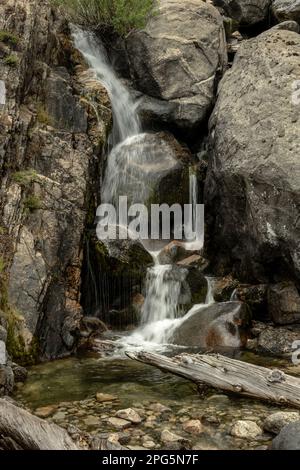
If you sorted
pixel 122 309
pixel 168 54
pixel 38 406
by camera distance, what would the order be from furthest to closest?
pixel 168 54, pixel 122 309, pixel 38 406

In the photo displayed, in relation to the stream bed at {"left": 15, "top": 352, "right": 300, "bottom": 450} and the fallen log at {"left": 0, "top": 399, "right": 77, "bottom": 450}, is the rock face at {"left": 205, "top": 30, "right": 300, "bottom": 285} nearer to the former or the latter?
the stream bed at {"left": 15, "top": 352, "right": 300, "bottom": 450}

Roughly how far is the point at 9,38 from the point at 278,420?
12.6 m

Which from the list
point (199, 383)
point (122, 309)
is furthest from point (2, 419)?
→ point (122, 309)

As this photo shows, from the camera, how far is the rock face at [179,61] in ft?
61.2

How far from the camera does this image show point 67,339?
1129cm

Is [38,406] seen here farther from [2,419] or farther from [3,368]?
[2,419]

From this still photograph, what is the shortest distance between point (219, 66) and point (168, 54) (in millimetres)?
2263

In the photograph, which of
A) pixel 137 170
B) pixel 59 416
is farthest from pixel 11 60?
pixel 59 416

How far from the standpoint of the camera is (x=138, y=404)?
818cm

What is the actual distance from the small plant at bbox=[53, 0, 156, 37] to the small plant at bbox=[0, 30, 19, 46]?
5530 mm

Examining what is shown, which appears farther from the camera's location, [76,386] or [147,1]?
[147,1]

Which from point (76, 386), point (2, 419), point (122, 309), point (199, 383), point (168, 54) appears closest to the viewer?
point (2, 419)

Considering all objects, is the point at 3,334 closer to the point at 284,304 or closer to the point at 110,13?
the point at 284,304

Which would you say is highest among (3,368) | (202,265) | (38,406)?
(202,265)
